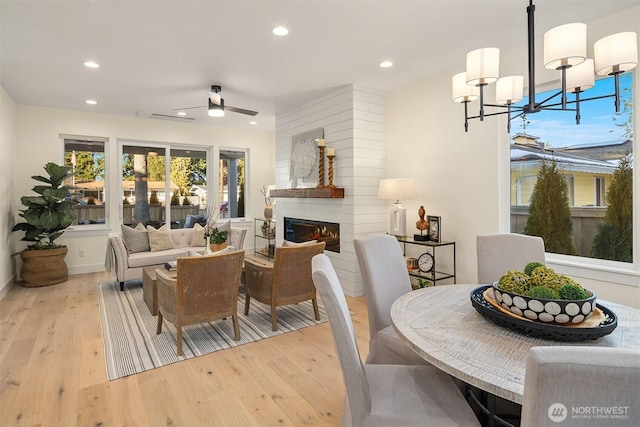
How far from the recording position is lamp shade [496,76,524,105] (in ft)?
6.88

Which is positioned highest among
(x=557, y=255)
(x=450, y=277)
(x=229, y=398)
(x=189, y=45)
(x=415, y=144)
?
(x=189, y=45)

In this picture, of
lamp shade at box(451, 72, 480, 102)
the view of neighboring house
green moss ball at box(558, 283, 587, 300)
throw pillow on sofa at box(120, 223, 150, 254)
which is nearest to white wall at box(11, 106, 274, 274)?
throw pillow on sofa at box(120, 223, 150, 254)

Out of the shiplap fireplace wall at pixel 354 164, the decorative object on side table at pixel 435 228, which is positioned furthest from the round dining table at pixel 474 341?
the shiplap fireplace wall at pixel 354 164

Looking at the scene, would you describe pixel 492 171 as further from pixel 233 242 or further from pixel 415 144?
pixel 233 242

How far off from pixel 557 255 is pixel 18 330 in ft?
17.2

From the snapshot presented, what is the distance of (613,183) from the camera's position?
288 centimetres

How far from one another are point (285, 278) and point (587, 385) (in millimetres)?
2827

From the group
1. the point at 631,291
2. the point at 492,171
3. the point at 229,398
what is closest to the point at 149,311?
the point at 229,398

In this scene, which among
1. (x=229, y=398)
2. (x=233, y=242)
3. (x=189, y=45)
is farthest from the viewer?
(x=233, y=242)

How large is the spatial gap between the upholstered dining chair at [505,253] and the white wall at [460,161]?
43.6 inches

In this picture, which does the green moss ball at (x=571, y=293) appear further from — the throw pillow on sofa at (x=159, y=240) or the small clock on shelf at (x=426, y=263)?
the throw pillow on sofa at (x=159, y=240)

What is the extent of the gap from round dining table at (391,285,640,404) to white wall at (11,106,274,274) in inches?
234

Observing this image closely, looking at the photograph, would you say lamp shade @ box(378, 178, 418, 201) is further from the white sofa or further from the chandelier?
the white sofa

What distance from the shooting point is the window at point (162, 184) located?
624cm
